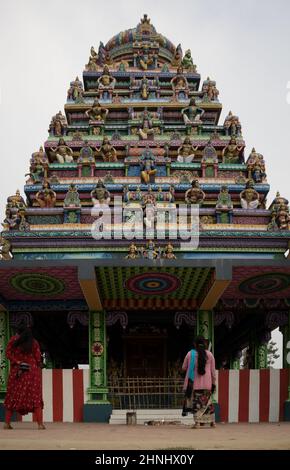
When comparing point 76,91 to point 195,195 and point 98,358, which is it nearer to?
point 195,195

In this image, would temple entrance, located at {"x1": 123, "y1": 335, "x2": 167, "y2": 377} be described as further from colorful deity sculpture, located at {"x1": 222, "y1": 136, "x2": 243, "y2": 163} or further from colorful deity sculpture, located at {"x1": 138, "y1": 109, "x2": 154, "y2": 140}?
colorful deity sculpture, located at {"x1": 138, "y1": 109, "x2": 154, "y2": 140}

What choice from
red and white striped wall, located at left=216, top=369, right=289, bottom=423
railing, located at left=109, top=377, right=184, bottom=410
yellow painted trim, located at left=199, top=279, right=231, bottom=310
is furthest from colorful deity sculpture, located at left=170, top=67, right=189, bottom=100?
red and white striped wall, located at left=216, top=369, right=289, bottom=423

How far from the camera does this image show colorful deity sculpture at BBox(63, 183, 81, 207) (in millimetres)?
21047

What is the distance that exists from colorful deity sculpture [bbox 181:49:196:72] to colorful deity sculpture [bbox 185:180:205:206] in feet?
34.4

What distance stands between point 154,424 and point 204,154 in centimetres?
1148

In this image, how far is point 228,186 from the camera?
22.6 m

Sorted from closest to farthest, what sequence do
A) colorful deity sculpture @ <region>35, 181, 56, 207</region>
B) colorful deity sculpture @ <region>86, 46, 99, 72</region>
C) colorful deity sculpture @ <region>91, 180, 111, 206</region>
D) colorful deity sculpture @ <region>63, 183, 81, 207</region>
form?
colorful deity sculpture @ <region>63, 183, 81, 207</region>, colorful deity sculpture @ <region>91, 180, 111, 206</region>, colorful deity sculpture @ <region>35, 181, 56, 207</region>, colorful deity sculpture @ <region>86, 46, 99, 72</region>

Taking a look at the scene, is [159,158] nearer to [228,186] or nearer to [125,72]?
[228,186]

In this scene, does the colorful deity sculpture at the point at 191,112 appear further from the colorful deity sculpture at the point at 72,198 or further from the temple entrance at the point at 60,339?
the temple entrance at the point at 60,339

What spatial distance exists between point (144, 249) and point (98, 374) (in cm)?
438

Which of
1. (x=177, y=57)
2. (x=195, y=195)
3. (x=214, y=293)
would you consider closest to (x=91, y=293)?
(x=214, y=293)

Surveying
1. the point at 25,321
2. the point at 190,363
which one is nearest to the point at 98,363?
the point at 25,321

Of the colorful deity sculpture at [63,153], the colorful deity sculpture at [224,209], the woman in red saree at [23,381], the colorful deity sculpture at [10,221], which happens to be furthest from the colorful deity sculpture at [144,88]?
the woman in red saree at [23,381]

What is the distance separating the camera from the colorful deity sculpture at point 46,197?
22.0 meters
